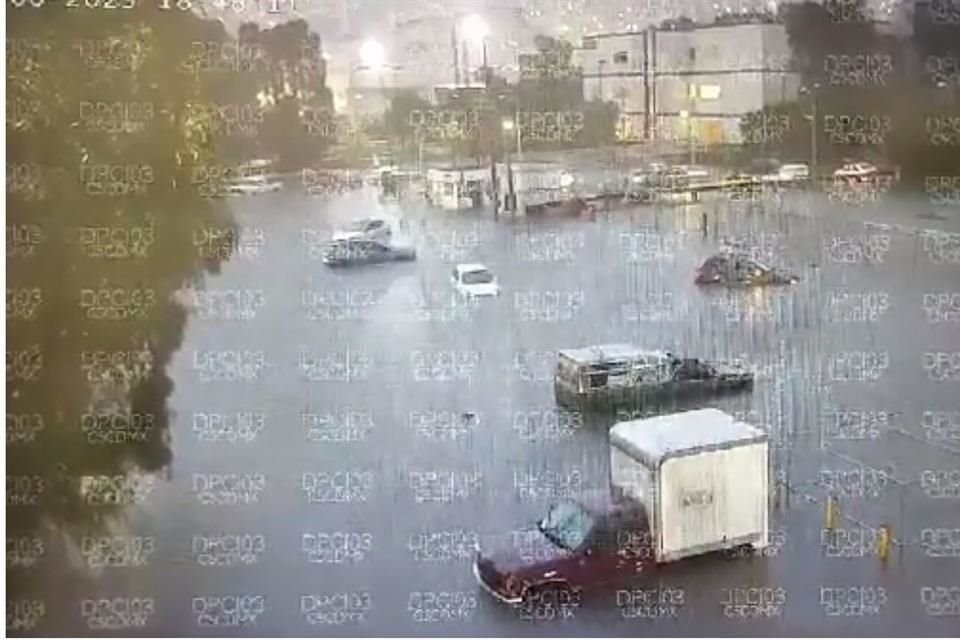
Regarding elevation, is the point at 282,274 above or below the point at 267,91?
below

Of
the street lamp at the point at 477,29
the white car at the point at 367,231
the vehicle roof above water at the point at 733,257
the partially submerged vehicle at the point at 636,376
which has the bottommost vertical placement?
the partially submerged vehicle at the point at 636,376

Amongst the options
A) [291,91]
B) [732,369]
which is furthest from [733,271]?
[291,91]

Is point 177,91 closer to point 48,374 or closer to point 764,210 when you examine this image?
point 48,374

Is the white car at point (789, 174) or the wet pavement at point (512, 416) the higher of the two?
the white car at point (789, 174)

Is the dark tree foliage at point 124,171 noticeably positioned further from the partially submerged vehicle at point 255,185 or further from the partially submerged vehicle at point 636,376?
the partially submerged vehicle at point 636,376

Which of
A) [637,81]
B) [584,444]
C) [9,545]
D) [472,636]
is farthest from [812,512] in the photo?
[9,545]

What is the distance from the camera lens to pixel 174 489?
80.0 inches

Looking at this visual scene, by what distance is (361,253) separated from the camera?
2.03 m

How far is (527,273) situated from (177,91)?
1.70 feet

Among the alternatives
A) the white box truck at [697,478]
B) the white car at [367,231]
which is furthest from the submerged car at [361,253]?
the white box truck at [697,478]

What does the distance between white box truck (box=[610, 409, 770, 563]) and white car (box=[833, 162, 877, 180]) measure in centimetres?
35

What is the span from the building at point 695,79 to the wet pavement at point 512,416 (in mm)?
111

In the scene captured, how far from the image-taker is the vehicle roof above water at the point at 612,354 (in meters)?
2.02

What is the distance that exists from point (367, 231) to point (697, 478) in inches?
21.2
